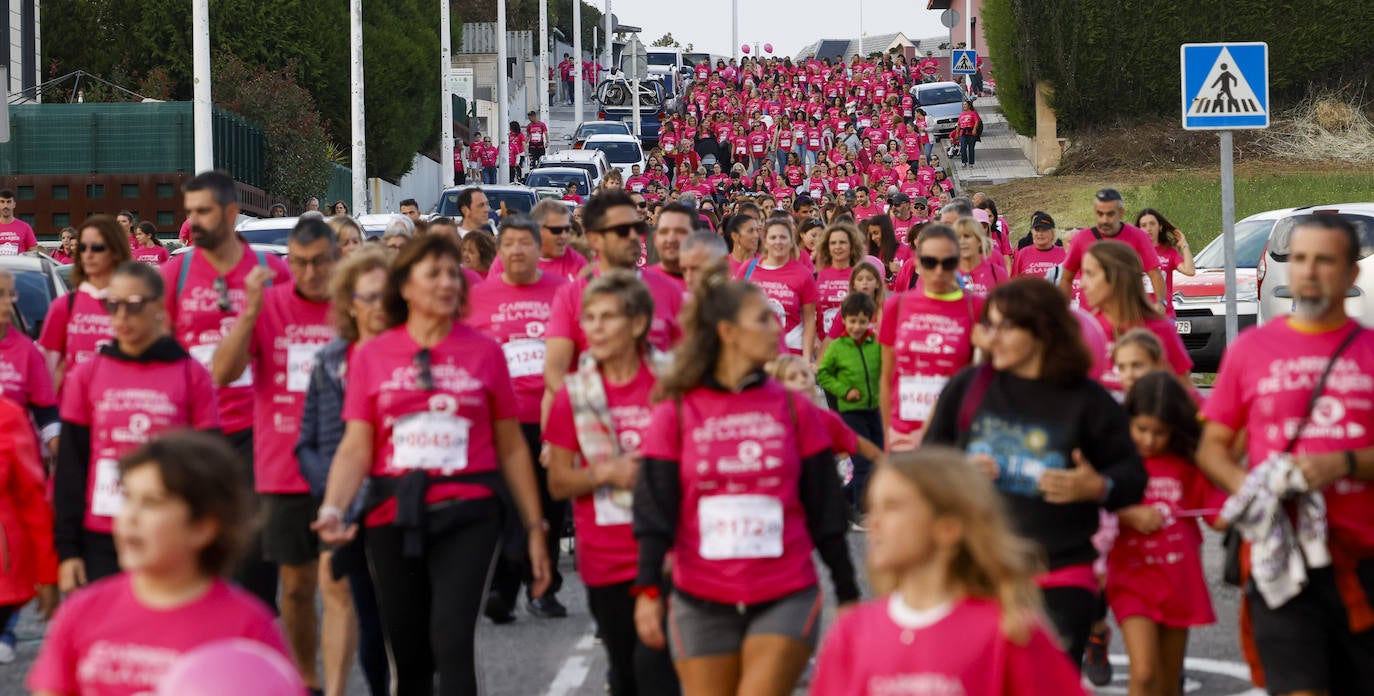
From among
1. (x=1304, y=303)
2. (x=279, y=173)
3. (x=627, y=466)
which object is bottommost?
(x=627, y=466)

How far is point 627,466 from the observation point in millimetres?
6910

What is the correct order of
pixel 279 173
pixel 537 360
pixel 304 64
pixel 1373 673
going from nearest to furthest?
1. pixel 1373 673
2. pixel 537 360
3. pixel 279 173
4. pixel 304 64

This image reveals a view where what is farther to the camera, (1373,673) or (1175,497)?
(1175,497)

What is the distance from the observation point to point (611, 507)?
7.05 m

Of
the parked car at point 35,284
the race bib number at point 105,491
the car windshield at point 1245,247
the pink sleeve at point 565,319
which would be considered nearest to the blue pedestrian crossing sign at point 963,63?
the car windshield at point 1245,247

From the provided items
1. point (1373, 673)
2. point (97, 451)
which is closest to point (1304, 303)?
point (1373, 673)

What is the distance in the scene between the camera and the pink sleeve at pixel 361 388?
22.6 ft

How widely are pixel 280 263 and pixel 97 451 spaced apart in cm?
161

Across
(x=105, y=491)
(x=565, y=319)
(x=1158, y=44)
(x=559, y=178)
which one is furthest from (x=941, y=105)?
(x=105, y=491)

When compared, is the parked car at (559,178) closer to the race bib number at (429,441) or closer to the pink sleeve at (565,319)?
the pink sleeve at (565,319)

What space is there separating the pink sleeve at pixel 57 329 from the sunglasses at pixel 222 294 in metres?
1.50

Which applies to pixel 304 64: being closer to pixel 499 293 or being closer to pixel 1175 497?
pixel 499 293

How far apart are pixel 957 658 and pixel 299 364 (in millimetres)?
4527

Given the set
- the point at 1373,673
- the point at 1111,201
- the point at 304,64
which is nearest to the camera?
the point at 1373,673
